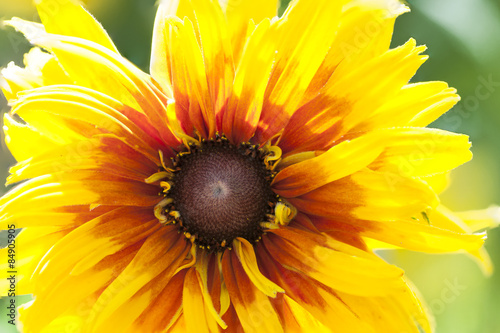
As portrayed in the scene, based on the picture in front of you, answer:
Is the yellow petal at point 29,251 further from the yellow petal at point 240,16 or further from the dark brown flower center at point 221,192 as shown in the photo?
the yellow petal at point 240,16

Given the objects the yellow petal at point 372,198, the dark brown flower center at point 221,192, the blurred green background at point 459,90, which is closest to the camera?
the yellow petal at point 372,198

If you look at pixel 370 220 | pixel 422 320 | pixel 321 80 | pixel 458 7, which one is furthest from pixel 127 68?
pixel 458 7

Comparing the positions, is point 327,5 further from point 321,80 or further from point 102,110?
point 102,110

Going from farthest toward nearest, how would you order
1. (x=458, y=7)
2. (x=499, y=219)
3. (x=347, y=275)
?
(x=458, y=7) → (x=499, y=219) → (x=347, y=275)

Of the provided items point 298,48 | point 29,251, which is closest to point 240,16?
point 298,48

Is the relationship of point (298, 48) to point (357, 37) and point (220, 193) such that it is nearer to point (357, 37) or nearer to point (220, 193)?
point (357, 37)

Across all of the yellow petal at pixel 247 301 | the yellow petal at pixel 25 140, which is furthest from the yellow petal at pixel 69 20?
the yellow petal at pixel 247 301

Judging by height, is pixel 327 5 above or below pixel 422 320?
above
